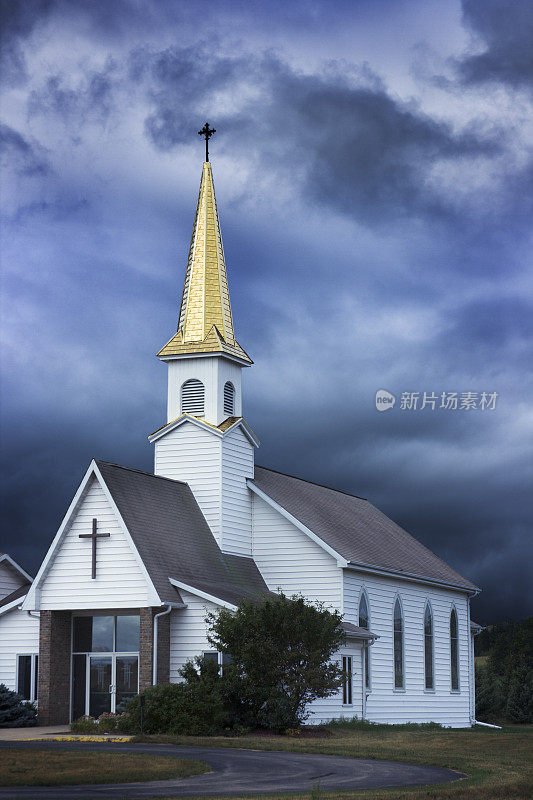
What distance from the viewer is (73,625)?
3619 cm

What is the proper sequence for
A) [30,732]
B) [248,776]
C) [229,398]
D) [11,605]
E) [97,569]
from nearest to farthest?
[248,776], [30,732], [97,569], [11,605], [229,398]

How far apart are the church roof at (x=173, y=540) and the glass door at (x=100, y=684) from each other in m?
3.69

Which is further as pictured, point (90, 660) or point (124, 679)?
point (90, 660)

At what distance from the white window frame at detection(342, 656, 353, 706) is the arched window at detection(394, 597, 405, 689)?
469 cm

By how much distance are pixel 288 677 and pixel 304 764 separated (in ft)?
28.8

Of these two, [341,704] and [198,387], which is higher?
[198,387]

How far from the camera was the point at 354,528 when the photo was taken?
46281 millimetres

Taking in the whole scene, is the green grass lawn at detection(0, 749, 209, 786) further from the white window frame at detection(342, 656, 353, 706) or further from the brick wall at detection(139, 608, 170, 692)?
the white window frame at detection(342, 656, 353, 706)

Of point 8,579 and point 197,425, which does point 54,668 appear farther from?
point 197,425

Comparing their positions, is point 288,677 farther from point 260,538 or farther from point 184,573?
point 260,538

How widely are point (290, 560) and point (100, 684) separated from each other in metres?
8.77

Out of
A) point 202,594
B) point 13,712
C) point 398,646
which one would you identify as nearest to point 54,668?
point 13,712

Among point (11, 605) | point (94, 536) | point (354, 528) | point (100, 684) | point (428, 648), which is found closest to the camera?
point (94, 536)

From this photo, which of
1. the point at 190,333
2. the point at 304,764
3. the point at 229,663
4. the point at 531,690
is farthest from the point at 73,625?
the point at 531,690
